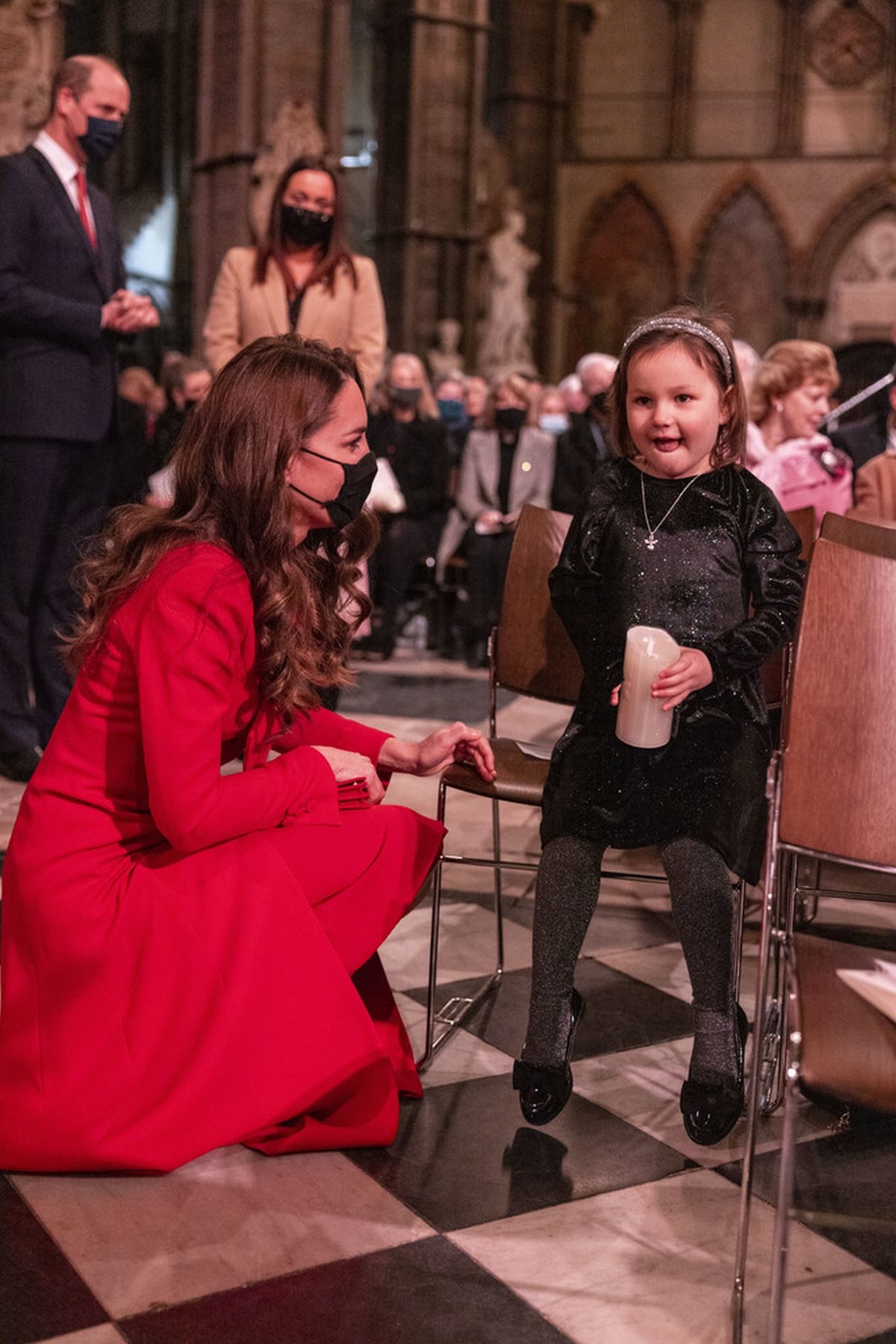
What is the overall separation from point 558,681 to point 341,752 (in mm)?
854

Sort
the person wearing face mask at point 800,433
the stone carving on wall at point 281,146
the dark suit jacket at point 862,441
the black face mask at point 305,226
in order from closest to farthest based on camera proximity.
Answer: the black face mask at point 305,226 → the person wearing face mask at point 800,433 → the dark suit jacket at point 862,441 → the stone carving on wall at point 281,146

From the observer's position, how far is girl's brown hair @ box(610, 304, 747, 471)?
2568 millimetres

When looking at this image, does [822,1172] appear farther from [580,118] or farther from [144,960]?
[580,118]

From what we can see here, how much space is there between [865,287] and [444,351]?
24.3 feet

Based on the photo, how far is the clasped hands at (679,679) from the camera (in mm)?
2273

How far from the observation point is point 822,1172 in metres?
2.32

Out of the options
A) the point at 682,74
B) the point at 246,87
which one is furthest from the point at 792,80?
the point at 246,87

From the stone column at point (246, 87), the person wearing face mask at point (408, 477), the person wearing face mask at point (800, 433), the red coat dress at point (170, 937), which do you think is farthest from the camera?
the stone column at point (246, 87)

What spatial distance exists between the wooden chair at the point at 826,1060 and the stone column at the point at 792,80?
68.7ft

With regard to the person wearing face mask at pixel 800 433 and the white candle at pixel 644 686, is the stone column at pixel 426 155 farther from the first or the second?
the white candle at pixel 644 686

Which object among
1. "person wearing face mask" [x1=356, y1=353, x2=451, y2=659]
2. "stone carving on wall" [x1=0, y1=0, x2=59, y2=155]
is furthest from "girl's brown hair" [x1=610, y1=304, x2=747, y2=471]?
"person wearing face mask" [x1=356, y1=353, x2=451, y2=659]

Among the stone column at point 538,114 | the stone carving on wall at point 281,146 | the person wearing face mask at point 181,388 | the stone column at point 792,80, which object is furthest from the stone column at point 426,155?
the person wearing face mask at point 181,388

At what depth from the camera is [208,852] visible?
223cm

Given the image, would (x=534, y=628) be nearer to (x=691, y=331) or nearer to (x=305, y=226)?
(x=691, y=331)
